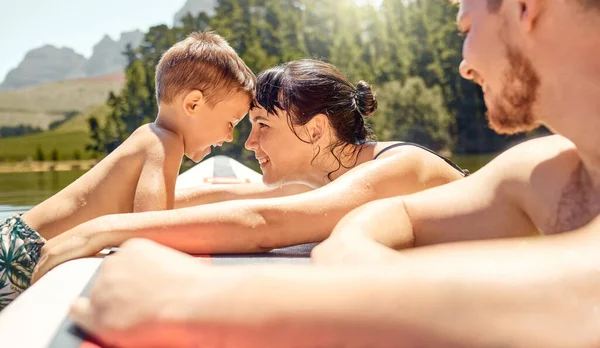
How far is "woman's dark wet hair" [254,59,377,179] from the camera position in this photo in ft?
7.20

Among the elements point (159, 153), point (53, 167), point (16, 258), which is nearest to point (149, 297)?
point (16, 258)

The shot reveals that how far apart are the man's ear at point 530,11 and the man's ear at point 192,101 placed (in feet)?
5.50

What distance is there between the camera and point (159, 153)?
2.13 meters

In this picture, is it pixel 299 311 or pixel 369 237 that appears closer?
pixel 299 311

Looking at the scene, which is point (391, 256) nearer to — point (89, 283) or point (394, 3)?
point (89, 283)

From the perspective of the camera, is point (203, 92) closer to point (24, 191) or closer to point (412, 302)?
point (412, 302)

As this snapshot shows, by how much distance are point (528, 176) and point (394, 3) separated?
41.7m

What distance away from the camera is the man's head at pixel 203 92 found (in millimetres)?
2410

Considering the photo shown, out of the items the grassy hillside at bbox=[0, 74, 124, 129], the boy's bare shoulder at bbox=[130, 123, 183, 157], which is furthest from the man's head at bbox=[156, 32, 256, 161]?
the grassy hillside at bbox=[0, 74, 124, 129]

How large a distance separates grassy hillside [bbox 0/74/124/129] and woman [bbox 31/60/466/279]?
89.1 m

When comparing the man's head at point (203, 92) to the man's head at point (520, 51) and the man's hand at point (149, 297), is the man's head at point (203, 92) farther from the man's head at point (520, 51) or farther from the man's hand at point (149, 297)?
the man's hand at point (149, 297)

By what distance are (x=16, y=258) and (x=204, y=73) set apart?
1157 millimetres

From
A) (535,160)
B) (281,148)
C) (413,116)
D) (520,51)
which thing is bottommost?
(413,116)

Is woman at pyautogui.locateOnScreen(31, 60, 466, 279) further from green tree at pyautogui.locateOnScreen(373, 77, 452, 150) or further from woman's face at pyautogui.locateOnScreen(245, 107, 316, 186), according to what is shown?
green tree at pyautogui.locateOnScreen(373, 77, 452, 150)
